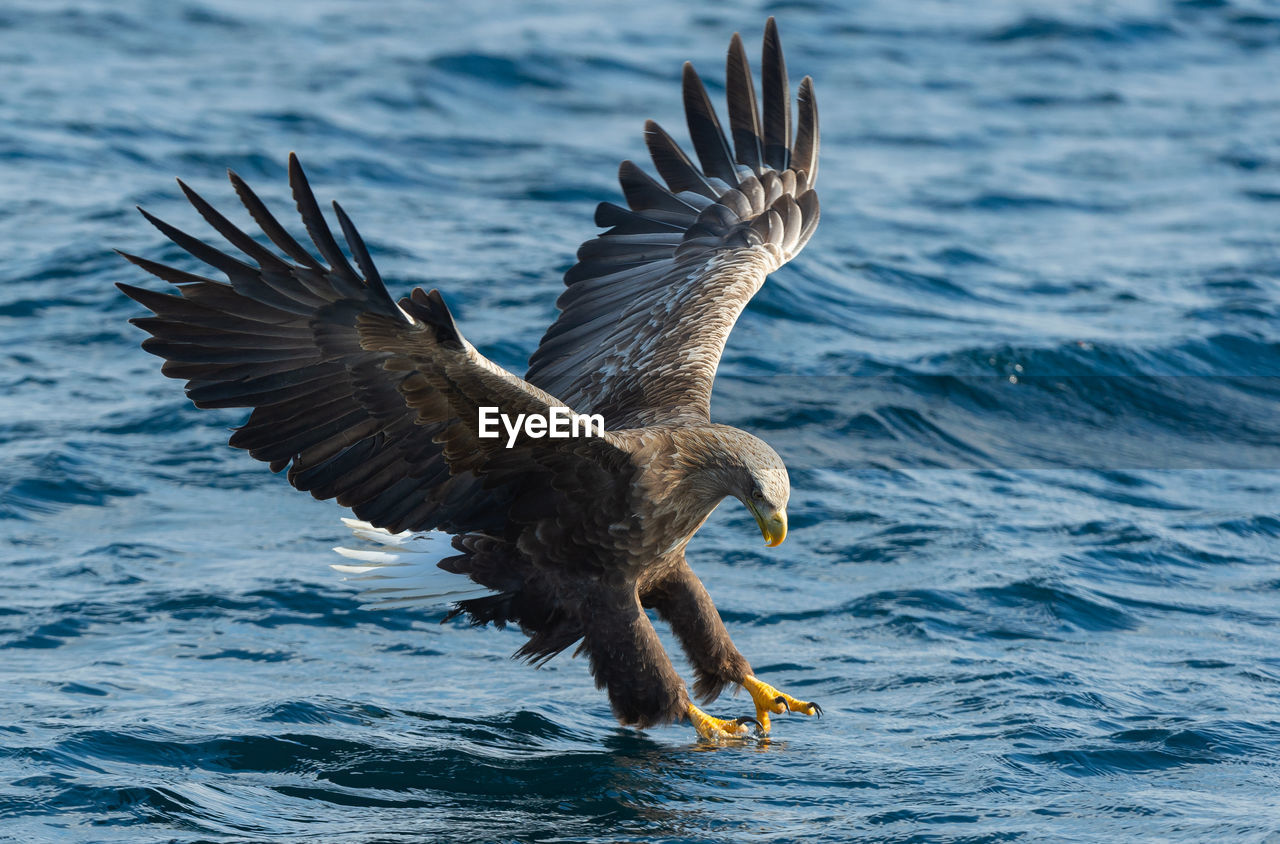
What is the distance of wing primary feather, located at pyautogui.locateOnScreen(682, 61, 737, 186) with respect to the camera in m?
7.14

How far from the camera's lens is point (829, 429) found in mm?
8734

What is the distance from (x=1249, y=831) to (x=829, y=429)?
13.7ft

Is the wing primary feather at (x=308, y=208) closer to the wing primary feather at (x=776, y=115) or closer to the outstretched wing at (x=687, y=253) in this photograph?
the outstretched wing at (x=687, y=253)

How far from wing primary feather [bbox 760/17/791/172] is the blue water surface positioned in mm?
1690

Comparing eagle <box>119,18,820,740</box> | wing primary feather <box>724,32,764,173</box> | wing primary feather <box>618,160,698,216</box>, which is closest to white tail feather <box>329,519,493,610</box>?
eagle <box>119,18,820,740</box>

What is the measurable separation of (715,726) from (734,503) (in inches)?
101

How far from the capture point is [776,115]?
7.35 meters

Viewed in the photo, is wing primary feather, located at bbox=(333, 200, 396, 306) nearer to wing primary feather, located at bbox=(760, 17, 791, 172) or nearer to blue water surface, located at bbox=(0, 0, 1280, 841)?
blue water surface, located at bbox=(0, 0, 1280, 841)

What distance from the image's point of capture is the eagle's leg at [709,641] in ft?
18.7

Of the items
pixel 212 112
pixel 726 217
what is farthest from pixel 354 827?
pixel 212 112

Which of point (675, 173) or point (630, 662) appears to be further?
point (675, 173)

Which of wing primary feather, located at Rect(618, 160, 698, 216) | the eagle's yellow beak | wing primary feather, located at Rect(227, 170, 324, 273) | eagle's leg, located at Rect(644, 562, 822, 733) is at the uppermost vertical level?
wing primary feather, located at Rect(227, 170, 324, 273)

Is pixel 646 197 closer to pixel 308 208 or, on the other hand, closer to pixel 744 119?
pixel 744 119

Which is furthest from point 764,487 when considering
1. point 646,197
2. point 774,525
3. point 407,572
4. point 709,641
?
point 646,197
